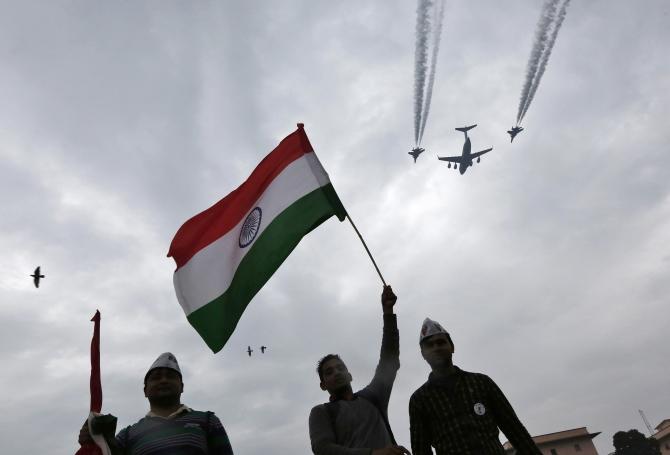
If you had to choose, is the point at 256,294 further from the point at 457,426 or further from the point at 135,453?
the point at 457,426

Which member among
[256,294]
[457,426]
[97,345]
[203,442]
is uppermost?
[256,294]

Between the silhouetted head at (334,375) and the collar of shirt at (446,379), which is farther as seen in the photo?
the silhouetted head at (334,375)

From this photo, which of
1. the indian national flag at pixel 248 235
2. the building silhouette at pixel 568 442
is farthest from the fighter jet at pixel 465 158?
the indian national flag at pixel 248 235

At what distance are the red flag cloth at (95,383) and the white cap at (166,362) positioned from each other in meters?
0.57

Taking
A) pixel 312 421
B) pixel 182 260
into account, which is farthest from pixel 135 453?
pixel 182 260

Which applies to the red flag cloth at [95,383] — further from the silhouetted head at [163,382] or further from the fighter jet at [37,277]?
the fighter jet at [37,277]

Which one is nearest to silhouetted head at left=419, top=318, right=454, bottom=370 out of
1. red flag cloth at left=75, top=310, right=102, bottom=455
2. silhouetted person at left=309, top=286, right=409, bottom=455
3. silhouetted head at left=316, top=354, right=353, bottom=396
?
silhouetted person at left=309, top=286, right=409, bottom=455

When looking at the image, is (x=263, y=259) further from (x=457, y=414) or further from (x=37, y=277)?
(x=37, y=277)

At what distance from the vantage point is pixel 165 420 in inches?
165

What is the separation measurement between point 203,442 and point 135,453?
0.52 m

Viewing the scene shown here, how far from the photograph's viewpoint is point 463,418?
4051mm

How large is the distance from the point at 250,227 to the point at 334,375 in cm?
240

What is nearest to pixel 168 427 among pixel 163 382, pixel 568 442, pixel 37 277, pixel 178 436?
pixel 178 436

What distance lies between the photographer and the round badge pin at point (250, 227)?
633 cm
